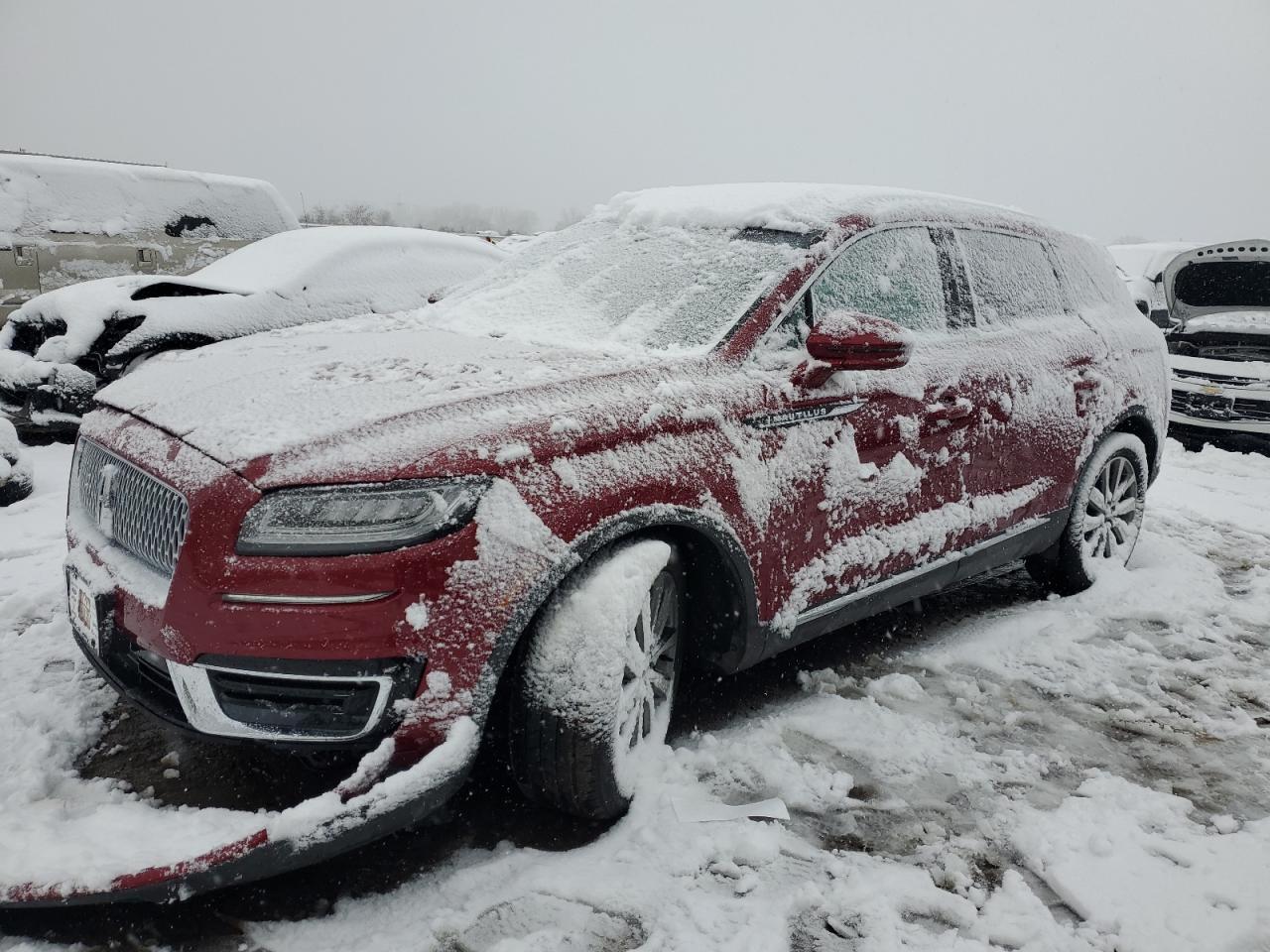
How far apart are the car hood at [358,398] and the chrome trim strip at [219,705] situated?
41cm

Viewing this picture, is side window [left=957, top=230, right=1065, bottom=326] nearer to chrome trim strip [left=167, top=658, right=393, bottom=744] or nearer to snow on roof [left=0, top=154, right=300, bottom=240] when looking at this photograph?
chrome trim strip [left=167, top=658, right=393, bottom=744]

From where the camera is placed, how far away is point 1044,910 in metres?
2.19

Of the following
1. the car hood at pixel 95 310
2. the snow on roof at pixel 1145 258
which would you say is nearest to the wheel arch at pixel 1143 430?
the car hood at pixel 95 310

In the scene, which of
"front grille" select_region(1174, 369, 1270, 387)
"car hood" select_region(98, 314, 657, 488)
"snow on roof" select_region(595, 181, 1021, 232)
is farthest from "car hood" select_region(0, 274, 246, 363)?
"front grille" select_region(1174, 369, 1270, 387)

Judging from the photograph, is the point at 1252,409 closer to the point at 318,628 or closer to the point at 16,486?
the point at 318,628

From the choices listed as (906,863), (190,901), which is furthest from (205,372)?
(906,863)

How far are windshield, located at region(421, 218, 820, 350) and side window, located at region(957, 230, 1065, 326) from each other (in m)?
0.96

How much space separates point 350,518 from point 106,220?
6943mm

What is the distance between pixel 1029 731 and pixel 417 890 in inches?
79.1

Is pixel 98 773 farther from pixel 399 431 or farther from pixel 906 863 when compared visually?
pixel 906 863

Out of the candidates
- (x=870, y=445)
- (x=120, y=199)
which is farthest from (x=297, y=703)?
(x=120, y=199)

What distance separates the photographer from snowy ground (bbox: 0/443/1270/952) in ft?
6.85

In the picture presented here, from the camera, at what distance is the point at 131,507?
2.31 m

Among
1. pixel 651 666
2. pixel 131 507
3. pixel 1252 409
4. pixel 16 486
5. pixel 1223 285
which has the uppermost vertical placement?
pixel 1223 285
